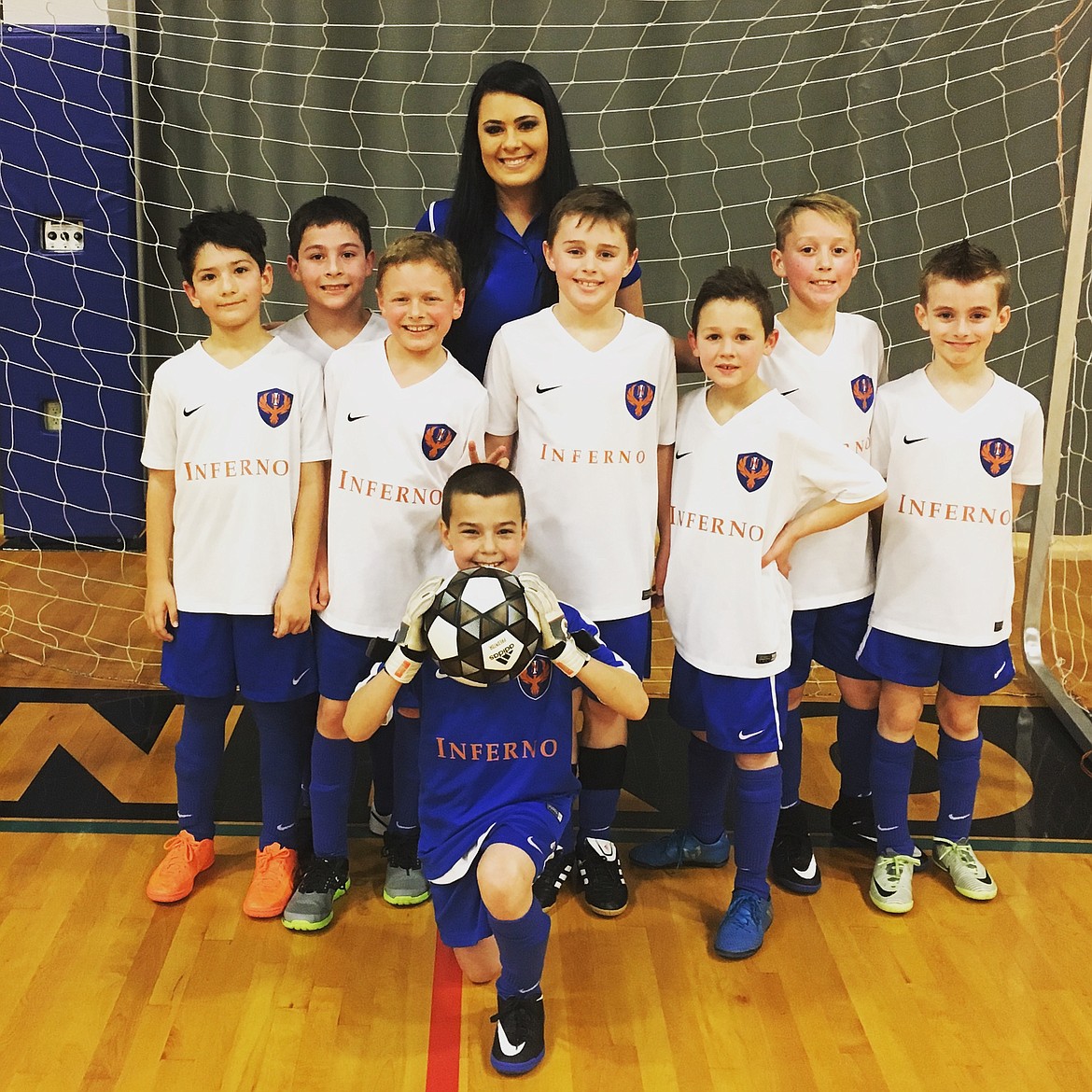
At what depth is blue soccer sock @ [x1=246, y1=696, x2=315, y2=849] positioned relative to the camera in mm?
2303

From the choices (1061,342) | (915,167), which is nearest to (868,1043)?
(1061,342)

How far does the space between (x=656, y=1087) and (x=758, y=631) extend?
775mm

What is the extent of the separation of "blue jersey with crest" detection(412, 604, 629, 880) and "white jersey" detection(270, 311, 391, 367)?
2.23 ft

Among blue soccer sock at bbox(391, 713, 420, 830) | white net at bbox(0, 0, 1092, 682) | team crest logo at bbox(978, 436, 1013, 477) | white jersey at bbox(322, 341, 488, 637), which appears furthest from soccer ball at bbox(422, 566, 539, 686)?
white net at bbox(0, 0, 1092, 682)

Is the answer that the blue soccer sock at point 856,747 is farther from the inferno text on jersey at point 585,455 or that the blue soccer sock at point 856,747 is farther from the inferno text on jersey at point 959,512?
the inferno text on jersey at point 585,455

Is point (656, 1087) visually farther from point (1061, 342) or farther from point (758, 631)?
point (1061, 342)

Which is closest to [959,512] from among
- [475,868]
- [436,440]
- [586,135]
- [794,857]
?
[794,857]

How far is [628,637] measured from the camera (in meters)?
2.21

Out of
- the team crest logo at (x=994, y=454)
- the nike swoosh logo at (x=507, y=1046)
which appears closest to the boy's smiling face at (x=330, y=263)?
the team crest logo at (x=994, y=454)

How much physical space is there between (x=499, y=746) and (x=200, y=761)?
706mm

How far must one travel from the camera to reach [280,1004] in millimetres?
2031

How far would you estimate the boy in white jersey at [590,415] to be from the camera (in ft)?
6.91

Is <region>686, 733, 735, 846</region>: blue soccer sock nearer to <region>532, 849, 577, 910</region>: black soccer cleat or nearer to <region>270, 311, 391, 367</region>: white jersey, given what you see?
<region>532, 849, 577, 910</region>: black soccer cleat

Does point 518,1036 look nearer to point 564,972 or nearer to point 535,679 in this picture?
point 564,972
